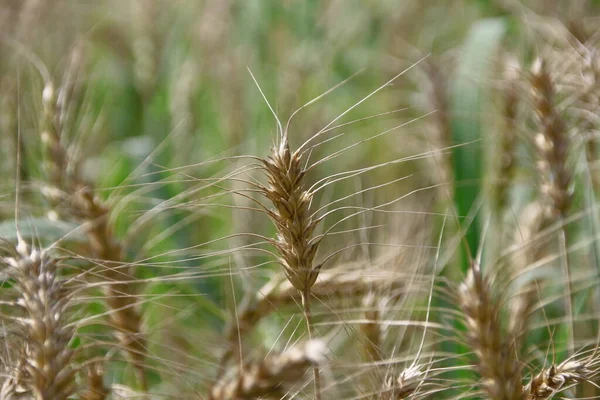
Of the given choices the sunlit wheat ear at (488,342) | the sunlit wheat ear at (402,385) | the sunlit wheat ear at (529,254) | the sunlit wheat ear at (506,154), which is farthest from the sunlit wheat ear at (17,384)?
the sunlit wheat ear at (506,154)

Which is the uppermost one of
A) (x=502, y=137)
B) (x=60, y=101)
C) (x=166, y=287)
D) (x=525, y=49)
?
(x=525, y=49)

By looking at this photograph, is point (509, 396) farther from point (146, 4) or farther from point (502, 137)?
point (146, 4)

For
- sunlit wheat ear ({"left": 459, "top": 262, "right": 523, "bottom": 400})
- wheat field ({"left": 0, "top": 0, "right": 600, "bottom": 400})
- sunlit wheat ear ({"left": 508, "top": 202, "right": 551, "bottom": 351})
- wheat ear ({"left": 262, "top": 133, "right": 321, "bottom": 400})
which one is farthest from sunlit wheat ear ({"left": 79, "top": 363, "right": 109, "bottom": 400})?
sunlit wheat ear ({"left": 508, "top": 202, "right": 551, "bottom": 351})

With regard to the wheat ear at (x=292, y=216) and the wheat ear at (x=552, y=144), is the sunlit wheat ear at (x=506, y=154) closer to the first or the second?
the wheat ear at (x=552, y=144)

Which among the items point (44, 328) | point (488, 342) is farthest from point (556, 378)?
point (44, 328)

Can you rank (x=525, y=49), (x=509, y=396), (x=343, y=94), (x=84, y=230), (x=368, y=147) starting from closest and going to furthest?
(x=509, y=396), (x=84, y=230), (x=525, y=49), (x=368, y=147), (x=343, y=94)

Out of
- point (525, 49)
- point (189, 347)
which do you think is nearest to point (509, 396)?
point (189, 347)

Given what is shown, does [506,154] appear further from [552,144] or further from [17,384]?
[17,384]
